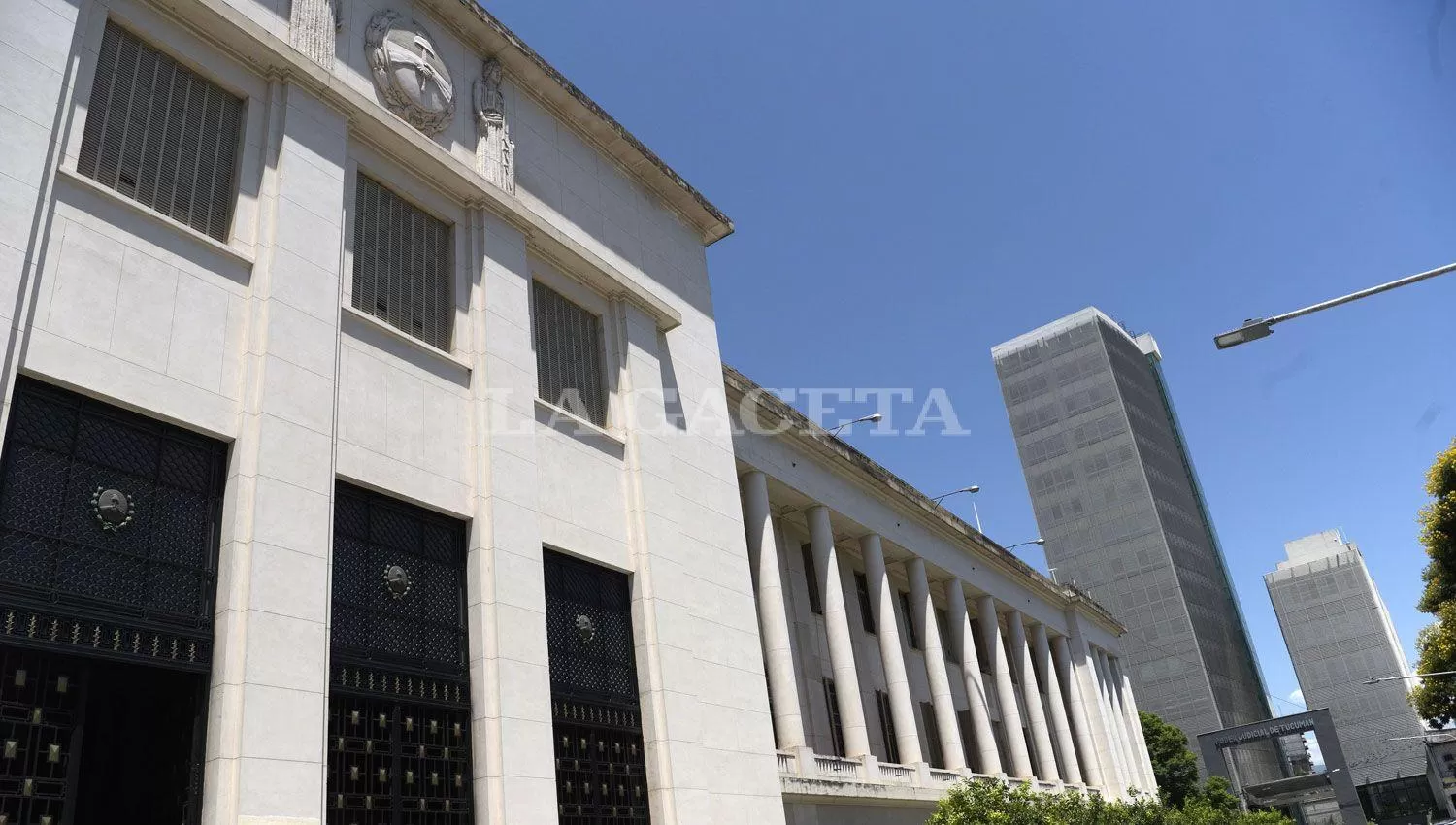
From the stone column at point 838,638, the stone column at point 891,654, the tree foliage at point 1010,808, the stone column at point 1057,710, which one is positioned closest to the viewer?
the tree foliage at point 1010,808

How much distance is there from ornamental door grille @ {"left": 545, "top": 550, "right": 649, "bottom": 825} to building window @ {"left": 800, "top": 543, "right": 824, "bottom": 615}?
492 inches

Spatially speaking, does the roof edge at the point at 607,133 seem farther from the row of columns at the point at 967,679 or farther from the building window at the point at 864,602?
the building window at the point at 864,602

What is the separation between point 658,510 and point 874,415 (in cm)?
1191

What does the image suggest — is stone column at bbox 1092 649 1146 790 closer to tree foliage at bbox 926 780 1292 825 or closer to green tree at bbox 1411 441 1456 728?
green tree at bbox 1411 441 1456 728

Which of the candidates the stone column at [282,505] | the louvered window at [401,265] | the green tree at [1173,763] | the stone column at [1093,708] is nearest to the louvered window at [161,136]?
the stone column at [282,505]

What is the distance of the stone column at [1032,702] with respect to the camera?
39.3m

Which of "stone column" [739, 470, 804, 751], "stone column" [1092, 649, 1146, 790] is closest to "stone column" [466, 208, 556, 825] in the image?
"stone column" [739, 470, 804, 751]

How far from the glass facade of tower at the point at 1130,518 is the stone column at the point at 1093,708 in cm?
4465

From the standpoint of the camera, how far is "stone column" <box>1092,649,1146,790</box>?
4816 centimetres

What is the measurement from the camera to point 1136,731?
52.6 metres

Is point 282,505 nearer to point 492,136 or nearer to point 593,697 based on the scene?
point 593,697

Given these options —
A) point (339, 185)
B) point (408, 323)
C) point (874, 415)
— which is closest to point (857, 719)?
point (874, 415)

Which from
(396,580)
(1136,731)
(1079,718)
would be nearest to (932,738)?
(1079,718)

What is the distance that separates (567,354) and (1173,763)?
5764 cm
